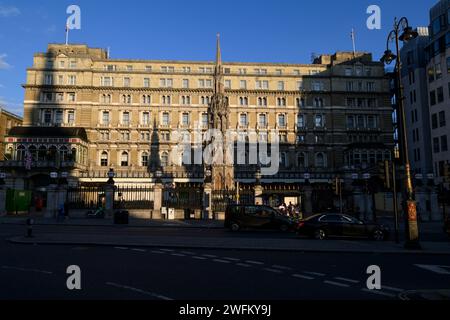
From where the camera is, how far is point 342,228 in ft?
60.8

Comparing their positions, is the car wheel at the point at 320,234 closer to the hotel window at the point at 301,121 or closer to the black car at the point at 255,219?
the black car at the point at 255,219

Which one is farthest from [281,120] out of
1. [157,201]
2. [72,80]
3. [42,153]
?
[42,153]

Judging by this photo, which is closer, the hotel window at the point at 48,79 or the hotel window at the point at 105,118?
the hotel window at the point at 48,79

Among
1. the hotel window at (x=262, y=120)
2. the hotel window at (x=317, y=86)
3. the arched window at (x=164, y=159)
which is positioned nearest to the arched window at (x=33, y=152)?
the arched window at (x=164, y=159)

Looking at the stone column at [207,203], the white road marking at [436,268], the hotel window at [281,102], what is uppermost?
the hotel window at [281,102]

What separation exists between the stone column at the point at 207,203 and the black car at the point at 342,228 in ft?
54.3

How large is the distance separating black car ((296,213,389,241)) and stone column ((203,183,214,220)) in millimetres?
16562

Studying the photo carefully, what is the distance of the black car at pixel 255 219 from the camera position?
933 inches

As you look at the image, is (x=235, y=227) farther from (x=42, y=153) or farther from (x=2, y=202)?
(x=42, y=153)

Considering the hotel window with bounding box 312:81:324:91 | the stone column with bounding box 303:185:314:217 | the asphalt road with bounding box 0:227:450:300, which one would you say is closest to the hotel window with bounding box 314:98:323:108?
the hotel window with bounding box 312:81:324:91

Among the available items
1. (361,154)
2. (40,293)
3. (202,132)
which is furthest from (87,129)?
(40,293)

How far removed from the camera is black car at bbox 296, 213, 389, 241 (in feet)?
60.6
